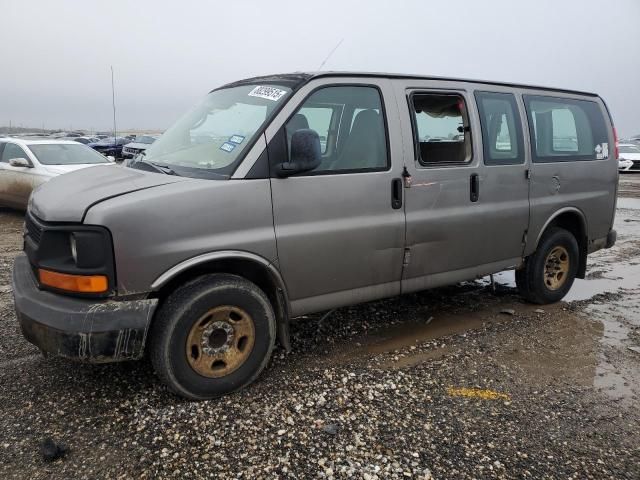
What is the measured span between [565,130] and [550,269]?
1427 millimetres

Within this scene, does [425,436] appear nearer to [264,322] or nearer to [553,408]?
[553,408]

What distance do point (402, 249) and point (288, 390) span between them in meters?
1.36

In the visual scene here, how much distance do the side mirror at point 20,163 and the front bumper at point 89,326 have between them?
7.69m

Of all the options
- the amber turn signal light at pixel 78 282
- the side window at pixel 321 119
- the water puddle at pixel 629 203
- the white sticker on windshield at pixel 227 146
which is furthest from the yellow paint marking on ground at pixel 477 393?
the water puddle at pixel 629 203

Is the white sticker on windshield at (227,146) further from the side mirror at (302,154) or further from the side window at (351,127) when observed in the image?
the side window at (351,127)

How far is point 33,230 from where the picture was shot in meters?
3.29

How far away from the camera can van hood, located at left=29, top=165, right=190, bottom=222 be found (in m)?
2.92

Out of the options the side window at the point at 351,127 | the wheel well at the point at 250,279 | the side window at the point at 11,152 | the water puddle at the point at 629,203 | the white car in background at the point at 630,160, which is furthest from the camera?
the white car in background at the point at 630,160

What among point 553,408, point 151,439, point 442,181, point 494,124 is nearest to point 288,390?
point 151,439

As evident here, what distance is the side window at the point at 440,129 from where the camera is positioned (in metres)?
4.02

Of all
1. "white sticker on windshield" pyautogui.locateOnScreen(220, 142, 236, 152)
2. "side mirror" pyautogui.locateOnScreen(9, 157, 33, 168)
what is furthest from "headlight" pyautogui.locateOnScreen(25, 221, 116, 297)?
"side mirror" pyautogui.locateOnScreen(9, 157, 33, 168)

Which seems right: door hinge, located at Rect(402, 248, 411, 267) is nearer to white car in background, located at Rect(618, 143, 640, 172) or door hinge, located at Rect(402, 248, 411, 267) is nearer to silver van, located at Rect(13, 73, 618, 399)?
silver van, located at Rect(13, 73, 618, 399)

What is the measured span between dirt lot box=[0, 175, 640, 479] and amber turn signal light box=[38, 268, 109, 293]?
81 cm

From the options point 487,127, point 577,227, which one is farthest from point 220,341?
point 577,227
